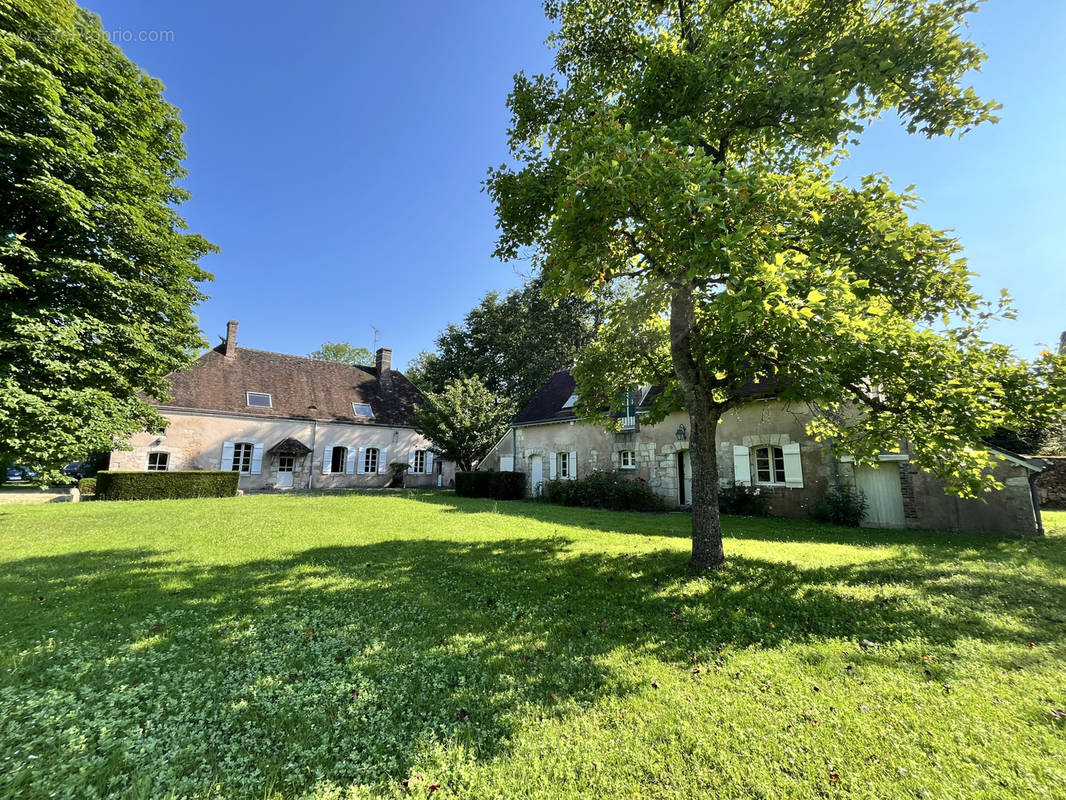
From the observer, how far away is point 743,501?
40.2 ft

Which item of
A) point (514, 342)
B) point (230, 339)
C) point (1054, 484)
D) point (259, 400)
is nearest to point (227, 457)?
point (259, 400)

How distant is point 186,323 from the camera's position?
1038cm

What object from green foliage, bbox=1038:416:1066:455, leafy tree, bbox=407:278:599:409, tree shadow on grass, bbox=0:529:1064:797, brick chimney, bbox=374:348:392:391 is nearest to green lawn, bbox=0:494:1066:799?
tree shadow on grass, bbox=0:529:1064:797

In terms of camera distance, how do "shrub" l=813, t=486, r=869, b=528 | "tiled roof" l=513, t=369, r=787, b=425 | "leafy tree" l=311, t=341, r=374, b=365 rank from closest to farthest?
"shrub" l=813, t=486, r=869, b=528 < "tiled roof" l=513, t=369, r=787, b=425 < "leafy tree" l=311, t=341, r=374, b=365

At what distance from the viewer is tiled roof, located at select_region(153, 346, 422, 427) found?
2028cm

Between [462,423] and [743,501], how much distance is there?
12679 mm

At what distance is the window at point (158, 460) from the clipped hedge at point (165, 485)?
469cm

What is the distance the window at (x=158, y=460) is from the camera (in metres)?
→ 18.5

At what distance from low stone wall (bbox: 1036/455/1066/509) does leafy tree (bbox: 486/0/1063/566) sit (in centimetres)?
1434

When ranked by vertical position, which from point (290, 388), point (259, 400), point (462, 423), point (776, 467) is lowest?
point (776, 467)

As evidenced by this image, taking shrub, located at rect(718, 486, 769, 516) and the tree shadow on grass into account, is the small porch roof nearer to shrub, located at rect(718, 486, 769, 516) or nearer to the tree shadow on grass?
the tree shadow on grass

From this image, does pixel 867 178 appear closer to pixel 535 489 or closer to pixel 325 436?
pixel 535 489

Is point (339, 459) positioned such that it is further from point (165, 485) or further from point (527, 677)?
point (527, 677)

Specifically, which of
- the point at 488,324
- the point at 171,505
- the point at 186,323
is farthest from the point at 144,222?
the point at 488,324
